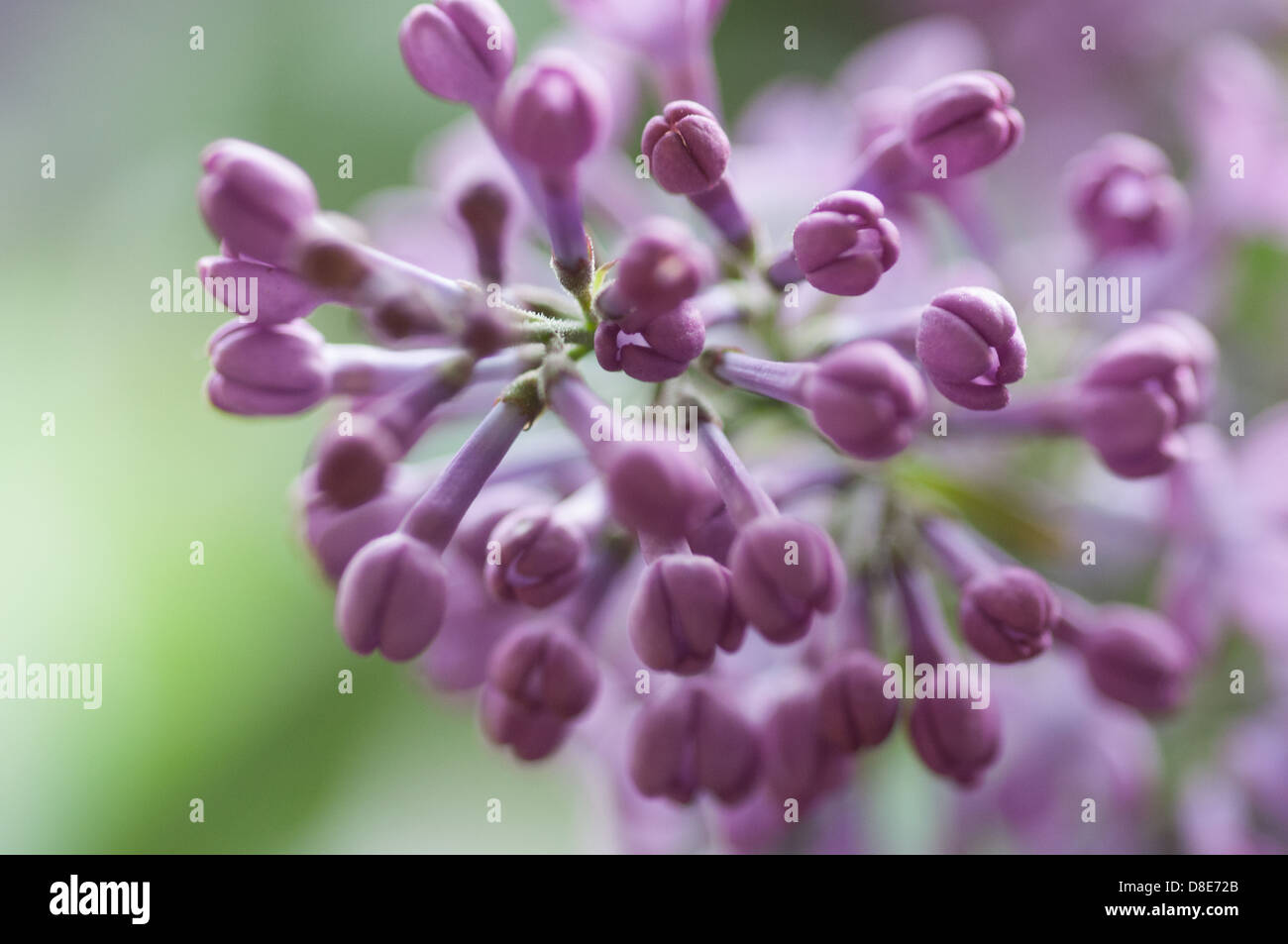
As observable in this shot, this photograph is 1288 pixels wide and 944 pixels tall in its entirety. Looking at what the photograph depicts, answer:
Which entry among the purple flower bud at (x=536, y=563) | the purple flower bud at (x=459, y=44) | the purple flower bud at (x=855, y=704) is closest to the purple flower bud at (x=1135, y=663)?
the purple flower bud at (x=855, y=704)

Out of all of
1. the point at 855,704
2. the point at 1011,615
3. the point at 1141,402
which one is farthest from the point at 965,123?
the point at 855,704

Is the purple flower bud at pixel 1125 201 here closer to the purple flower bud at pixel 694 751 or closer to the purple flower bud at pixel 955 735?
the purple flower bud at pixel 955 735

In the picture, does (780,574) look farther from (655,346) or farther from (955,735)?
(955,735)

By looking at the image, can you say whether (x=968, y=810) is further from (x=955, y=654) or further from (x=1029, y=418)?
(x=1029, y=418)

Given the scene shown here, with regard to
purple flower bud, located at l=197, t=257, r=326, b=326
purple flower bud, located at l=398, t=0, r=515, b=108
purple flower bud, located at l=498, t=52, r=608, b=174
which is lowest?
purple flower bud, located at l=197, t=257, r=326, b=326

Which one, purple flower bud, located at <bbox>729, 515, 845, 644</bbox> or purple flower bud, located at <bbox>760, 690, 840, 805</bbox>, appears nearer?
purple flower bud, located at <bbox>729, 515, 845, 644</bbox>

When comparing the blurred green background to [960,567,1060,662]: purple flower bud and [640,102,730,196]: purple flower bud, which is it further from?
[640,102,730,196]: purple flower bud

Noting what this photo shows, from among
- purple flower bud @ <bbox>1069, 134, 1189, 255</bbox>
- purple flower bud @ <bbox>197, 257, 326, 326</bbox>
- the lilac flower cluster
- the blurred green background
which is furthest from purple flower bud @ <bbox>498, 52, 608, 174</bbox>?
the blurred green background

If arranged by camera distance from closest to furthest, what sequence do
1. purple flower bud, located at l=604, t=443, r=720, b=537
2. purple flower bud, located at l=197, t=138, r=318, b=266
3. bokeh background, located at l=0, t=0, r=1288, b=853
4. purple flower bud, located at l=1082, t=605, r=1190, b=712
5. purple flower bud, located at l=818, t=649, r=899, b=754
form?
purple flower bud, located at l=604, t=443, r=720, b=537, purple flower bud, located at l=197, t=138, r=318, b=266, purple flower bud, located at l=818, t=649, r=899, b=754, purple flower bud, located at l=1082, t=605, r=1190, b=712, bokeh background, located at l=0, t=0, r=1288, b=853
